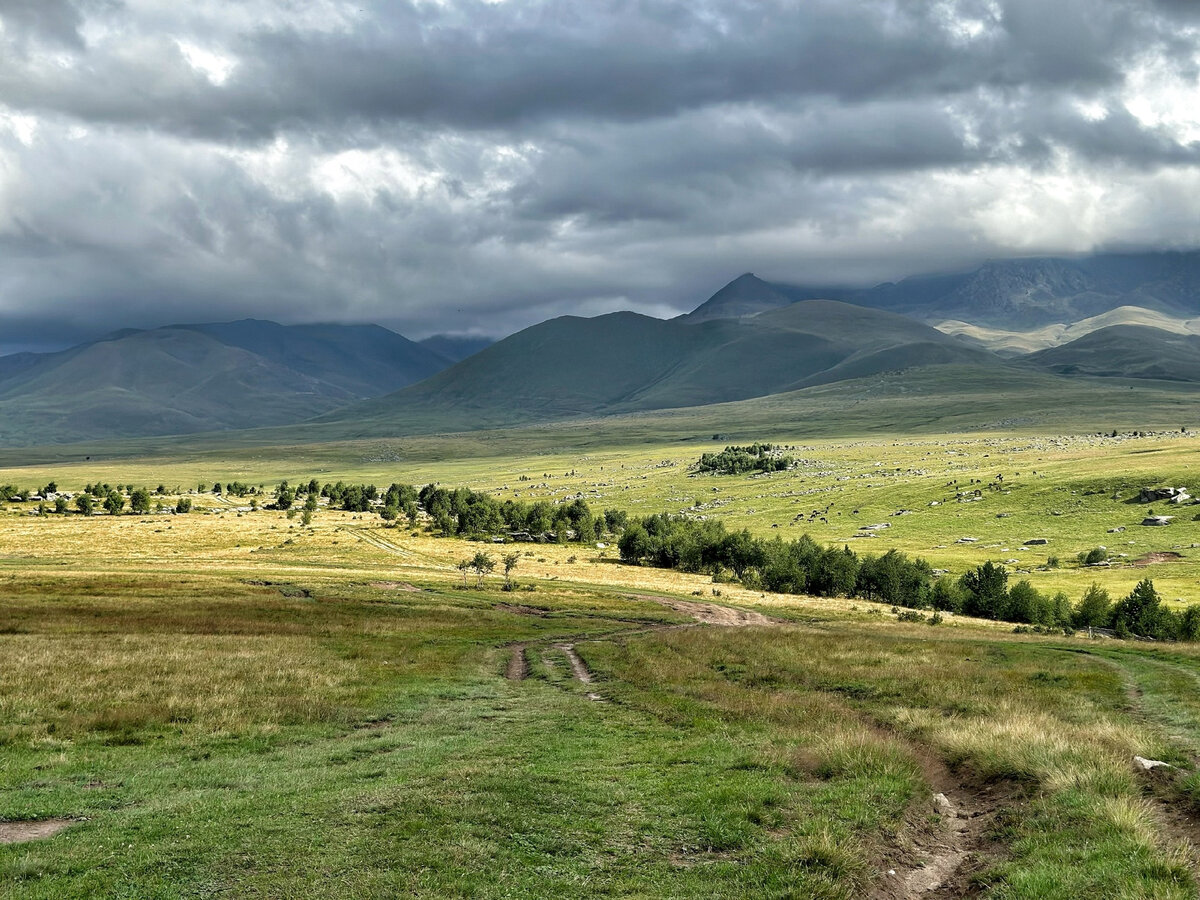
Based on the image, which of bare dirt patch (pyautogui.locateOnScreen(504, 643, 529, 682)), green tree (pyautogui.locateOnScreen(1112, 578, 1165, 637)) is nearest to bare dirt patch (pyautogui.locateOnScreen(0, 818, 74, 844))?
bare dirt patch (pyautogui.locateOnScreen(504, 643, 529, 682))

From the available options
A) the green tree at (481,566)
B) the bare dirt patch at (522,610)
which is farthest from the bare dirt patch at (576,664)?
the green tree at (481,566)

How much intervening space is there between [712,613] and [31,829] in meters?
72.2

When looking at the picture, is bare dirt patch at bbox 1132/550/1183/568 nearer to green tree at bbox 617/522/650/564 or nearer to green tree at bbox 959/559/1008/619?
green tree at bbox 959/559/1008/619

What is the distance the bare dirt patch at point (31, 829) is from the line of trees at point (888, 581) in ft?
315

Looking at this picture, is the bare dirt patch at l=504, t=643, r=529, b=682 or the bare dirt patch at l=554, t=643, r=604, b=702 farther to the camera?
the bare dirt patch at l=504, t=643, r=529, b=682

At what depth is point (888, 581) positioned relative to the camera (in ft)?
384

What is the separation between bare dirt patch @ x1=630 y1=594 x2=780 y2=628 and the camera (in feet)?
263

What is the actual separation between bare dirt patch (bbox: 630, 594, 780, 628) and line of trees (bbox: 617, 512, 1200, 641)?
3258 cm

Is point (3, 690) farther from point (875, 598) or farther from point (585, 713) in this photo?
point (875, 598)

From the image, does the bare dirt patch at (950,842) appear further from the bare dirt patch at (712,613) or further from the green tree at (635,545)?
the green tree at (635,545)

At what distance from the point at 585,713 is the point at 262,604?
163 ft

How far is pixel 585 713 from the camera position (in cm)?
3356

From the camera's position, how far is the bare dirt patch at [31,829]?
59.7 feet

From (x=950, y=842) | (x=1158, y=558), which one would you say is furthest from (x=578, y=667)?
(x=1158, y=558)
